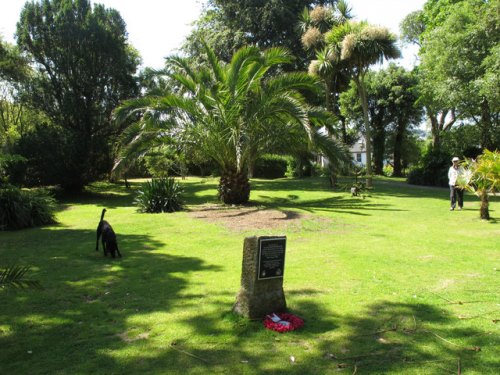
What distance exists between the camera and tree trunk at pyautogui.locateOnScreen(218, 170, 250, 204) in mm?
15883

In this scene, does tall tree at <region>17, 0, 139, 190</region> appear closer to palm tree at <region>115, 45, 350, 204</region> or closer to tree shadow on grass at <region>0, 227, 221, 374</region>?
palm tree at <region>115, 45, 350, 204</region>

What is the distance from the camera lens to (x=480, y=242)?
358 inches

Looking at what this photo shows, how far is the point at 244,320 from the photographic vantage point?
15.7 feet

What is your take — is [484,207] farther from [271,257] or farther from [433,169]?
[433,169]

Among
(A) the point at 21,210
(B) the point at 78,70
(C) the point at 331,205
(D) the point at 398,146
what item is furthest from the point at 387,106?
(A) the point at 21,210

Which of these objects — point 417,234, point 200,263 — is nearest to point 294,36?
point 417,234

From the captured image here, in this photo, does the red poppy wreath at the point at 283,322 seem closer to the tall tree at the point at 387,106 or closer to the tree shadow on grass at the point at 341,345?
the tree shadow on grass at the point at 341,345

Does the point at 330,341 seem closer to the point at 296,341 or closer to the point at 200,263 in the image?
the point at 296,341

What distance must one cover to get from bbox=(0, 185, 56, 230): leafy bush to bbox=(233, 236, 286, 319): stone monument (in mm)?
10427

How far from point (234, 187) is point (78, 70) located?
12.2 meters

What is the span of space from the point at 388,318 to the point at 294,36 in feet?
88.2

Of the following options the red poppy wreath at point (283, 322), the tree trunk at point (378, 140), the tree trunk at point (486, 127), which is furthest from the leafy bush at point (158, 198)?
the tree trunk at point (378, 140)

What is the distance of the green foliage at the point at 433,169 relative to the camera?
2556cm

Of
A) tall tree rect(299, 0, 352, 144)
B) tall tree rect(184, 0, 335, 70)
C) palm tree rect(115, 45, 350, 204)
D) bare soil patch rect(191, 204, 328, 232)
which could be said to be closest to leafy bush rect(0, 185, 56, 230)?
palm tree rect(115, 45, 350, 204)
